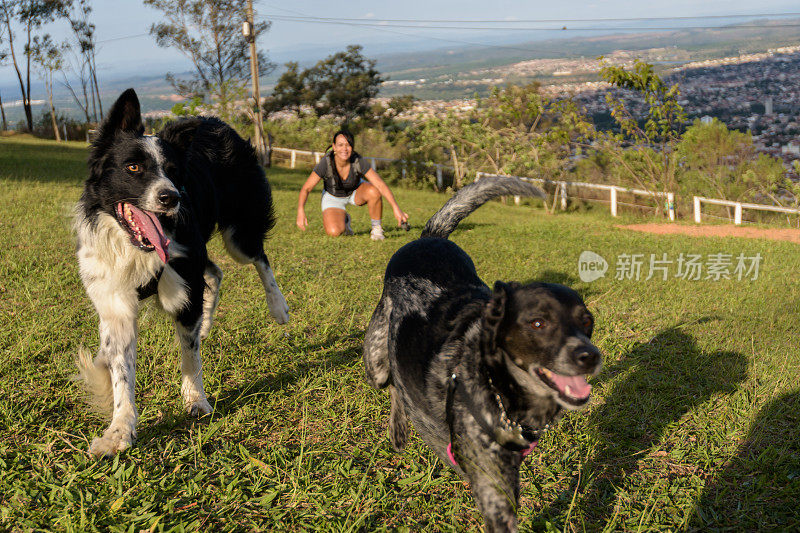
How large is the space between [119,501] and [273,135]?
105 feet

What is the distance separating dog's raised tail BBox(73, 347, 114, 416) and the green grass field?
161mm

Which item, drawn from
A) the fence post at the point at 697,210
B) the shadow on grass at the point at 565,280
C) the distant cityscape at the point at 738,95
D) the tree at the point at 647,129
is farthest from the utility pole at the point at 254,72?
the shadow on grass at the point at 565,280

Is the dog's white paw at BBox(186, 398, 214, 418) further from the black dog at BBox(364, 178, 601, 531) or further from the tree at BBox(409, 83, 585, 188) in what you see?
the tree at BBox(409, 83, 585, 188)

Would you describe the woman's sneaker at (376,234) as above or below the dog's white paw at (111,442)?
below

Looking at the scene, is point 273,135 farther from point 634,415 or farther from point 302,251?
point 634,415

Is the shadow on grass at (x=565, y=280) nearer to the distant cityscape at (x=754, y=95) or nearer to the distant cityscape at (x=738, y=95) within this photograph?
the distant cityscape at (x=738, y=95)

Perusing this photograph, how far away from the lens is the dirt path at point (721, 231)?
1362 cm

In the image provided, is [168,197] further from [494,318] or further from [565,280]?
[565,280]

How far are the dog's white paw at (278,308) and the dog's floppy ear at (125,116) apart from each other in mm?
2060

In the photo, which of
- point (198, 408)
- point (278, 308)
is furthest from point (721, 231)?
point (198, 408)

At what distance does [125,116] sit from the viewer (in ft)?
10.4

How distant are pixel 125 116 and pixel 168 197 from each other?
531mm

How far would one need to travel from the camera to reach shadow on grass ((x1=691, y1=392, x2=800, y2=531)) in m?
2.91

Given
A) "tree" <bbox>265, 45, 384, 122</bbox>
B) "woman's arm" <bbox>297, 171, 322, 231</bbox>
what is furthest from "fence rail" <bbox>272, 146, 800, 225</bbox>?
"tree" <bbox>265, 45, 384, 122</bbox>
